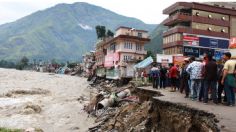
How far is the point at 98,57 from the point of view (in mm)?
106688

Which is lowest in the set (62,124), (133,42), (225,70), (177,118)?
(62,124)

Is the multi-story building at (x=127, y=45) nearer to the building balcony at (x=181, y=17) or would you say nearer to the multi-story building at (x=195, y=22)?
the multi-story building at (x=195, y=22)

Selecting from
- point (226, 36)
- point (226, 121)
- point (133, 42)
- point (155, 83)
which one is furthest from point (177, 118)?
point (133, 42)

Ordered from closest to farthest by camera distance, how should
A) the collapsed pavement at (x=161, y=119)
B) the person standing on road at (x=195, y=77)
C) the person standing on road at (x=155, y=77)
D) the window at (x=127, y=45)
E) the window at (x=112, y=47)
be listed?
the collapsed pavement at (x=161, y=119) → the person standing on road at (x=195, y=77) → the person standing on road at (x=155, y=77) → the window at (x=127, y=45) → the window at (x=112, y=47)

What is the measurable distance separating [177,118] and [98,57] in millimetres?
95176

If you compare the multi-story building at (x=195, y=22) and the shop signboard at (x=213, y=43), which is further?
the multi-story building at (x=195, y=22)

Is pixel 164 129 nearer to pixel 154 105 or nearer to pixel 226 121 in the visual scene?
pixel 154 105

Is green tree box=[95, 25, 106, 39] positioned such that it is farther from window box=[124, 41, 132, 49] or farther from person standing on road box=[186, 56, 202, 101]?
person standing on road box=[186, 56, 202, 101]

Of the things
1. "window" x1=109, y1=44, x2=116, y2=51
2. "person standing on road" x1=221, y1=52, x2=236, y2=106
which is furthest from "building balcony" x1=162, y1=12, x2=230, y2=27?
"person standing on road" x1=221, y1=52, x2=236, y2=106

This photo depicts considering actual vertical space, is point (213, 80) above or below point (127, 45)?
below

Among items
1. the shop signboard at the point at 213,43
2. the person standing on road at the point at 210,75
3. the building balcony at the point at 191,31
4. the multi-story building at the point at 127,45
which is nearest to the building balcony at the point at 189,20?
the building balcony at the point at 191,31

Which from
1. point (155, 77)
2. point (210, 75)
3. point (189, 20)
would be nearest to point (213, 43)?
point (189, 20)

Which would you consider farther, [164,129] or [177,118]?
[164,129]

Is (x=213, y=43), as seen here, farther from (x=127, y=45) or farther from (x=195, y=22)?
(x=127, y=45)
